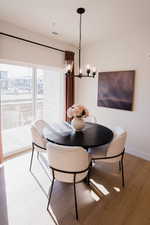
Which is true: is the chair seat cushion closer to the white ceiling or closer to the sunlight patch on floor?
the sunlight patch on floor

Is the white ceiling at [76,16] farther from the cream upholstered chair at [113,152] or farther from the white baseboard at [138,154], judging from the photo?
the white baseboard at [138,154]

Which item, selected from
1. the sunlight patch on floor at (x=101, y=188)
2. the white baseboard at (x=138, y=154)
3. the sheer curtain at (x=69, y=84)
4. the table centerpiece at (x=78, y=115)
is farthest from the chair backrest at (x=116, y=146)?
the sheer curtain at (x=69, y=84)

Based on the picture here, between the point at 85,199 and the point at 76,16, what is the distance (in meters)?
2.97

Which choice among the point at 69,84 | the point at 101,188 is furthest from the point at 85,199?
the point at 69,84

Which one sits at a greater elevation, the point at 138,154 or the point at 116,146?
the point at 116,146

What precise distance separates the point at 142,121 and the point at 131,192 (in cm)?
159

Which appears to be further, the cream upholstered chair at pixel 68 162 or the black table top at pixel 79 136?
the black table top at pixel 79 136

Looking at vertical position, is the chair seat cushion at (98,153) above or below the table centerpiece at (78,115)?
below

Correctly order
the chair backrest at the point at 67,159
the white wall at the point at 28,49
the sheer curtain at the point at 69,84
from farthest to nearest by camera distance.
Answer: the sheer curtain at the point at 69,84, the white wall at the point at 28,49, the chair backrest at the point at 67,159

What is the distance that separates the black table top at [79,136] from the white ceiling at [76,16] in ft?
6.51

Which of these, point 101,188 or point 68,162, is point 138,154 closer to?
point 101,188

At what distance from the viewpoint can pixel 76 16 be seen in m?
2.64

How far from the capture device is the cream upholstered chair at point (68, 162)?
182 cm

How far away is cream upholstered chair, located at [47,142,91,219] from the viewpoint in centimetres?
182
